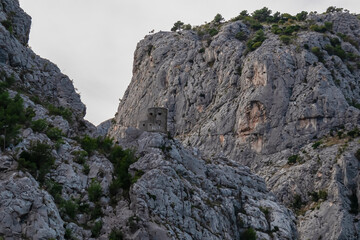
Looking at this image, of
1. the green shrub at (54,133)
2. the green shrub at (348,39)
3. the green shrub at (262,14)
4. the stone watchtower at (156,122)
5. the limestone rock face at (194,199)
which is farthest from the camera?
the green shrub at (262,14)

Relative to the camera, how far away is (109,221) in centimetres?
3612

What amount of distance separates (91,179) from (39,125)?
21.0 ft

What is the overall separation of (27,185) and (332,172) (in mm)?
46734

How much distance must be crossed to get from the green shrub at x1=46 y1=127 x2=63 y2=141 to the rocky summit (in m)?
0.14

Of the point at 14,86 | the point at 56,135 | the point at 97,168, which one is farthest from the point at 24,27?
the point at 97,168

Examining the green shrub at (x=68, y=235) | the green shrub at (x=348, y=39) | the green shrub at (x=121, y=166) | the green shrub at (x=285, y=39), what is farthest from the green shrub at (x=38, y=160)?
the green shrub at (x=348, y=39)

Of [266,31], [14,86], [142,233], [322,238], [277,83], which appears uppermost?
[266,31]

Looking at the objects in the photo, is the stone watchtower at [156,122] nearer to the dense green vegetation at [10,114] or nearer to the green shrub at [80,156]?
the green shrub at [80,156]

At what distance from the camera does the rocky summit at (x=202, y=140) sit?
36.0 metres

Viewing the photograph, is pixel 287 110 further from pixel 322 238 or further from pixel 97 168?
pixel 97 168

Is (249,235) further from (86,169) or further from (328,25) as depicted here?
(328,25)

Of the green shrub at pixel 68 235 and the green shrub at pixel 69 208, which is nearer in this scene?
the green shrub at pixel 68 235

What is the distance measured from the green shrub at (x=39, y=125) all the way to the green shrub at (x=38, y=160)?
110 inches

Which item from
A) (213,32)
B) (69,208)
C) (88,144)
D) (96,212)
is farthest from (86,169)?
(213,32)
